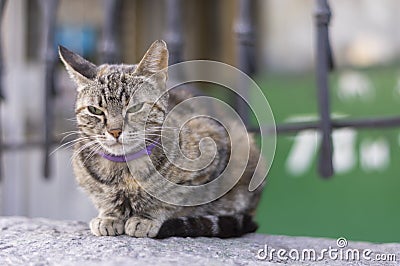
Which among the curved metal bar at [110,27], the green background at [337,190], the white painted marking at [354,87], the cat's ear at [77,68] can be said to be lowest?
the green background at [337,190]

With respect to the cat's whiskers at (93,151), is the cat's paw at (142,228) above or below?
below

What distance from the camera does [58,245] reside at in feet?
5.12

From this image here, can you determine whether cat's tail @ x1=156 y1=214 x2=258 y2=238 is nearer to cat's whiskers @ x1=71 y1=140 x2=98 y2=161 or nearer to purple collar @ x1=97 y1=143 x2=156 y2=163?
purple collar @ x1=97 y1=143 x2=156 y2=163

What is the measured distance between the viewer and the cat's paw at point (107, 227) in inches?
66.9

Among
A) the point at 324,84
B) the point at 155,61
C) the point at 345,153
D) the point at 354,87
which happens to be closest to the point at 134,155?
the point at 155,61

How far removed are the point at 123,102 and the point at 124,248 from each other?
418mm

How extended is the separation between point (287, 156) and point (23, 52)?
7.33ft

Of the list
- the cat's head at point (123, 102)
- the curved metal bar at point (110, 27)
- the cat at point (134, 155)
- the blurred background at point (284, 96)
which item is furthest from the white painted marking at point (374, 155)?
the cat's head at point (123, 102)

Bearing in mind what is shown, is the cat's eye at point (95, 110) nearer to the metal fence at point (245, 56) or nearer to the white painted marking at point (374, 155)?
the metal fence at point (245, 56)

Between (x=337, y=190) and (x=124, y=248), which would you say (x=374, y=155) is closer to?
(x=337, y=190)

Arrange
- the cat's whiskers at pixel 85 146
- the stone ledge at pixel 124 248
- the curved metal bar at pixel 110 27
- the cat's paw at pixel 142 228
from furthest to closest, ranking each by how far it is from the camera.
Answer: the curved metal bar at pixel 110 27 → the cat's whiskers at pixel 85 146 → the cat's paw at pixel 142 228 → the stone ledge at pixel 124 248

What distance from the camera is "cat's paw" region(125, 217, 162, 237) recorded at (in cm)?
168

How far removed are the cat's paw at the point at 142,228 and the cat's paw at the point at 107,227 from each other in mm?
22

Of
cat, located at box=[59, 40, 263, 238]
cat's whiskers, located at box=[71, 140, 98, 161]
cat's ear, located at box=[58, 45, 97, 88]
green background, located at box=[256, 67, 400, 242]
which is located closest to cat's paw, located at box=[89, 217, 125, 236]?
cat, located at box=[59, 40, 263, 238]
